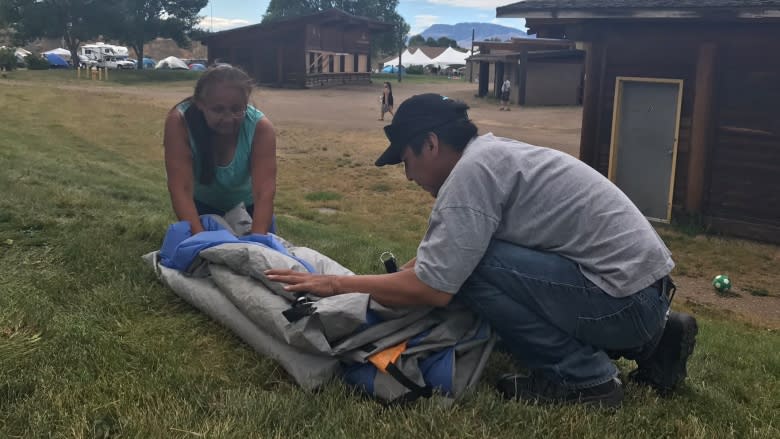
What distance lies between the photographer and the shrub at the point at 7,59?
4772 cm

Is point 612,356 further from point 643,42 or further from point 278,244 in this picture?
point 643,42

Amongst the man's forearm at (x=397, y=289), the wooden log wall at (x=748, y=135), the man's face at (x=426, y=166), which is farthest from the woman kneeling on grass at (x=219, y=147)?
the wooden log wall at (x=748, y=135)

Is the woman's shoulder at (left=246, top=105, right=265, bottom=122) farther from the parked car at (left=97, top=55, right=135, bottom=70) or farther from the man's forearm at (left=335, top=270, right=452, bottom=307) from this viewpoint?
the parked car at (left=97, top=55, right=135, bottom=70)

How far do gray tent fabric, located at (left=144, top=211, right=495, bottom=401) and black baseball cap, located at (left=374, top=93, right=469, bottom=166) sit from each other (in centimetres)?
63

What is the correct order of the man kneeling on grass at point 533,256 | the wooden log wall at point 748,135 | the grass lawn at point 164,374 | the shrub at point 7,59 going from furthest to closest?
the shrub at point 7,59 → the wooden log wall at point 748,135 → the man kneeling on grass at point 533,256 → the grass lawn at point 164,374

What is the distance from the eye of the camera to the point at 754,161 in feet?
36.0

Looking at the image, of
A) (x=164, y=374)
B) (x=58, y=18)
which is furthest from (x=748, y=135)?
(x=58, y=18)

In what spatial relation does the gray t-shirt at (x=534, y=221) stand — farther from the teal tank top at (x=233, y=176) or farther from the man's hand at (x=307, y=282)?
the teal tank top at (x=233, y=176)

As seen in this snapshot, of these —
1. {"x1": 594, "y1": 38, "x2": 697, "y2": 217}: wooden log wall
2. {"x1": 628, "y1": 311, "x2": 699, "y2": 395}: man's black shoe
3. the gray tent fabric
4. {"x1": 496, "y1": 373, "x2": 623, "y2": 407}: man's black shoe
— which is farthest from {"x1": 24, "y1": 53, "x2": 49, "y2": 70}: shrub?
{"x1": 628, "y1": 311, "x2": 699, "y2": 395}: man's black shoe

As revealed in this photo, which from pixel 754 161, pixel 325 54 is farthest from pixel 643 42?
pixel 325 54

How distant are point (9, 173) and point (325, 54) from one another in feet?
138

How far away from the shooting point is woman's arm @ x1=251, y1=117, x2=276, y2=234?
437 centimetres

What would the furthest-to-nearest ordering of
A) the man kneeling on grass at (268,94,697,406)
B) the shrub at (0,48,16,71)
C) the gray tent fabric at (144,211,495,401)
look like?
1. the shrub at (0,48,16,71)
2. the gray tent fabric at (144,211,495,401)
3. the man kneeling on grass at (268,94,697,406)

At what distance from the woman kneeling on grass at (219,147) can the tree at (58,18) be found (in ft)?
185
